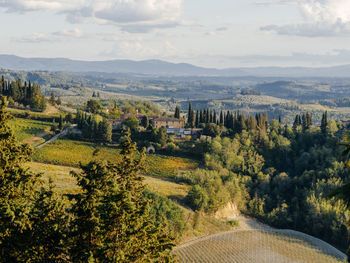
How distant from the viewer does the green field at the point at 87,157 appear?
238 ft

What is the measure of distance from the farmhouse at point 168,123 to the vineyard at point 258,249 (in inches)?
1918

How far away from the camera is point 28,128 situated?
89625mm

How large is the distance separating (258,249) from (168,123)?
56540mm

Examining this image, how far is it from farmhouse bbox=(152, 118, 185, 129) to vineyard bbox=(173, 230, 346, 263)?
48723mm

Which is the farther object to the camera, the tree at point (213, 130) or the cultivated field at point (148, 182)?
the tree at point (213, 130)

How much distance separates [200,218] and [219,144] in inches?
1096

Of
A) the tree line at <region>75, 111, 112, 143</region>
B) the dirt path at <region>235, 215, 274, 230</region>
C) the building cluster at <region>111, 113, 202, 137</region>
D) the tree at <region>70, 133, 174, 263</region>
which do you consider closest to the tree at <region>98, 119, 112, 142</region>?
the tree line at <region>75, 111, 112, 143</region>

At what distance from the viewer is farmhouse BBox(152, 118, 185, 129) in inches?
4055

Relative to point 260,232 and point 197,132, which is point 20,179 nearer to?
point 260,232

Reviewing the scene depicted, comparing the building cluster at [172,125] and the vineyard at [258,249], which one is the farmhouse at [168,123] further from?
the vineyard at [258,249]

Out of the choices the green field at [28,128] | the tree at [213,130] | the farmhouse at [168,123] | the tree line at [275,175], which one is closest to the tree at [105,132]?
the green field at [28,128]

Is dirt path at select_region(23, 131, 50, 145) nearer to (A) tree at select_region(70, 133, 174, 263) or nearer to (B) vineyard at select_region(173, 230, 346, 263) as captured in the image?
(B) vineyard at select_region(173, 230, 346, 263)

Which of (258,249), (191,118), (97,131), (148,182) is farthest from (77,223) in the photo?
(191,118)

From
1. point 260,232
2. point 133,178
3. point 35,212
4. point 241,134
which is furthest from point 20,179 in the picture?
point 241,134
